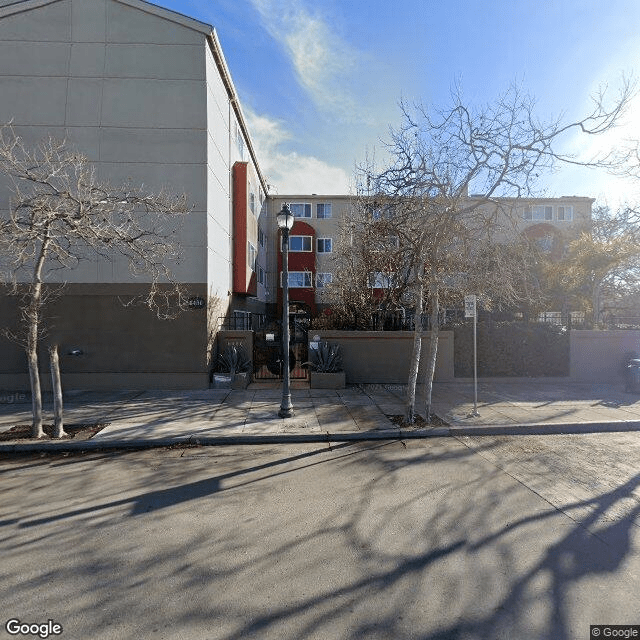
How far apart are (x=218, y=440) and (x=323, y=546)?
13.2ft

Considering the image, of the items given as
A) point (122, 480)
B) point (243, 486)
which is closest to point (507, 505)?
point (243, 486)

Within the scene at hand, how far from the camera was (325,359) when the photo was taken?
1272 centimetres

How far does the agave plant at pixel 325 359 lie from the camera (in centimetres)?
1264

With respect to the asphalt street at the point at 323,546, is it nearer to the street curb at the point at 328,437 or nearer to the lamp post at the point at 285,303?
the street curb at the point at 328,437

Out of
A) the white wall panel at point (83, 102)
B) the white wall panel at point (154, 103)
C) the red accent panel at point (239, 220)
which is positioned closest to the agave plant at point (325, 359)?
the red accent panel at point (239, 220)

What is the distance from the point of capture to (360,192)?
1683 centimetres

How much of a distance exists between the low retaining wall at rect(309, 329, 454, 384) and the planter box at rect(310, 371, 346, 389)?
855 mm

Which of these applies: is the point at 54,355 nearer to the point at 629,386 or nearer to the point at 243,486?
the point at 243,486

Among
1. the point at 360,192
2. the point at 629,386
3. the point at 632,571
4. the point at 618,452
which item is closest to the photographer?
the point at 632,571

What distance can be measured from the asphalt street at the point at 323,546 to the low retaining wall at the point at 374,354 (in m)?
6.54

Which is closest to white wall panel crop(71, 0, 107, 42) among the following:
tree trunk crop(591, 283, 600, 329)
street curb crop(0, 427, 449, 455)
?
street curb crop(0, 427, 449, 455)

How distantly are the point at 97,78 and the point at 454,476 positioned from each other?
555 inches

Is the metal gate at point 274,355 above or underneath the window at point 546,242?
underneath

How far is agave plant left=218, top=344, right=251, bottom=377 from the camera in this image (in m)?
12.5
